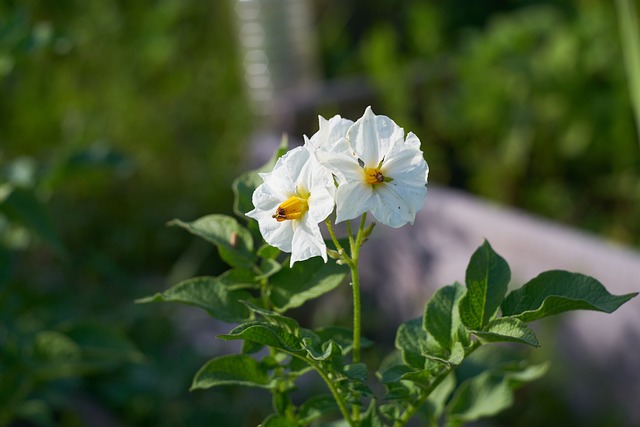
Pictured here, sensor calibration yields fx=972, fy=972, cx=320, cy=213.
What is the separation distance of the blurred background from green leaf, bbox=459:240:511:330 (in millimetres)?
663

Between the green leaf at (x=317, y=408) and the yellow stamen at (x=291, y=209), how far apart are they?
188 mm

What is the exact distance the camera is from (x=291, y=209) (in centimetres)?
65

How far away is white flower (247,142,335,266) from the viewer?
644mm

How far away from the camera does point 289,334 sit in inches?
26.0

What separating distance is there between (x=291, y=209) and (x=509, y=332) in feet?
0.54

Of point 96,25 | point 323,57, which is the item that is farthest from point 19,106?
point 323,57

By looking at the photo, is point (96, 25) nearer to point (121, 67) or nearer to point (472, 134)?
point (121, 67)

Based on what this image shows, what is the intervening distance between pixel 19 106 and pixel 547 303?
94.4 inches

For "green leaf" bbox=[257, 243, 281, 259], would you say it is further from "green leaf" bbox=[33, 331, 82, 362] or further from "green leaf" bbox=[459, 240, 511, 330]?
"green leaf" bbox=[33, 331, 82, 362]

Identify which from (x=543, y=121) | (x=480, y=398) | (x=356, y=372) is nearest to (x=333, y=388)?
(x=356, y=372)

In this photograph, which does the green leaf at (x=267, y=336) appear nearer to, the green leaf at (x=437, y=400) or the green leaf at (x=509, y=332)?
the green leaf at (x=509, y=332)

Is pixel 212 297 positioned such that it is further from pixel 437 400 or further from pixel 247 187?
pixel 437 400

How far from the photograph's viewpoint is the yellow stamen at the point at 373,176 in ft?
2.13

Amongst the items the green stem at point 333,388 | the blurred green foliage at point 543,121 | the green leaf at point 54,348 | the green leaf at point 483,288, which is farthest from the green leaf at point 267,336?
the blurred green foliage at point 543,121
